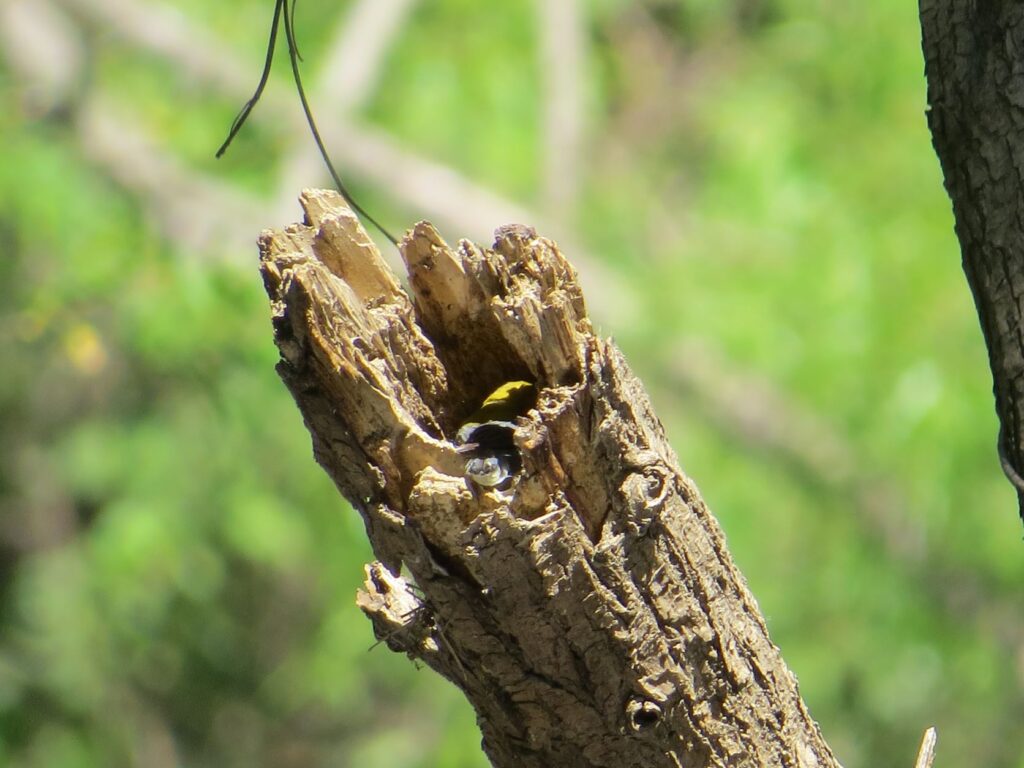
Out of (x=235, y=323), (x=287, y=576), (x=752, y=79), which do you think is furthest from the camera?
(x=752, y=79)

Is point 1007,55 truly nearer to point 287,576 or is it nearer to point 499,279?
point 499,279

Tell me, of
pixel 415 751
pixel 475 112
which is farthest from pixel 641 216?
pixel 415 751

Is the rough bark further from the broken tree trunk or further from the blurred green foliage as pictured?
the blurred green foliage

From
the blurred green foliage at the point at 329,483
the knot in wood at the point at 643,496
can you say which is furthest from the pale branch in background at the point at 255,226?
the knot in wood at the point at 643,496

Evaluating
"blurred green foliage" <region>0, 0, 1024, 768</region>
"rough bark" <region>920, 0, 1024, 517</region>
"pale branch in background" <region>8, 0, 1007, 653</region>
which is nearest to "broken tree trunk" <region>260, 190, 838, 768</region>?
"rough bark" <region>920, 0, 1024, 517</region>

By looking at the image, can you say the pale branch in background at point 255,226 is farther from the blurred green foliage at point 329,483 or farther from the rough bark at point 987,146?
the rough bark at point 987,146

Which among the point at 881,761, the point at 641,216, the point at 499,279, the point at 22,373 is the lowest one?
the point at 499,279

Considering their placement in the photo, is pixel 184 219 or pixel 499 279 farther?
pixel 184 219
